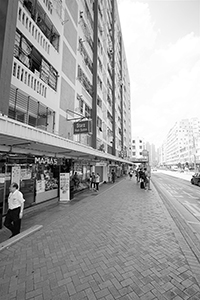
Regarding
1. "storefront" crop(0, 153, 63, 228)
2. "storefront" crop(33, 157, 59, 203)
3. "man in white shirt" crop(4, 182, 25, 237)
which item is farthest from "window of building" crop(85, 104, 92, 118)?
"man in white shirt" crop(4, 182, 25, 237)

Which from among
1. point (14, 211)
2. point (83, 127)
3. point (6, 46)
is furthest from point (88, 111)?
point (14, 211)

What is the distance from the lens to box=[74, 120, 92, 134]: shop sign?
10398mm

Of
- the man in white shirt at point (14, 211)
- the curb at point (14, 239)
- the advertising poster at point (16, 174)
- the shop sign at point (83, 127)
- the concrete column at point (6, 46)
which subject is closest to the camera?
the curb at point (14, 239)

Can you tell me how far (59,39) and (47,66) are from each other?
11.1 ft

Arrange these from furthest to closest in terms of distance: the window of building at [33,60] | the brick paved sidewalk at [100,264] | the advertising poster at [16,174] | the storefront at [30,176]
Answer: the window of building at [33,60] → the advertising poster at [16,174] → the storefront at [30,176] → the brick paved sidewalk at [100,264]

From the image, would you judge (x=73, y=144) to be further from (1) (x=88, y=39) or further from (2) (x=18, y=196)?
(1) (x=88, y=39)

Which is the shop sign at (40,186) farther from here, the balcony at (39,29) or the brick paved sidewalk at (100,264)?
the balcony at (39,29)

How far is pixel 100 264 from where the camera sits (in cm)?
335

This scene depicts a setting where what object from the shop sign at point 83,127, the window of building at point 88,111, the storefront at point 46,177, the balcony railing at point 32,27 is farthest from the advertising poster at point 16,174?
the window of building at point 88,111

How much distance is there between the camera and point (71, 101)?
41.8 feet

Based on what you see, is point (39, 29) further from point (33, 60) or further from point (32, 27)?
point (33, 60)

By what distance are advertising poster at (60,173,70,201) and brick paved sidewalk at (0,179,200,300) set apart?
3934 mm

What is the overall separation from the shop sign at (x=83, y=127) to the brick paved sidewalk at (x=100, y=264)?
6.49 meters

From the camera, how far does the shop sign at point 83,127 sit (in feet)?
34.1
